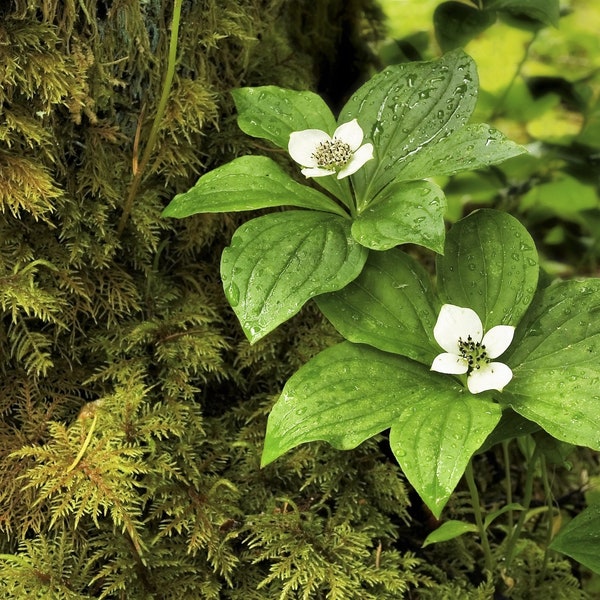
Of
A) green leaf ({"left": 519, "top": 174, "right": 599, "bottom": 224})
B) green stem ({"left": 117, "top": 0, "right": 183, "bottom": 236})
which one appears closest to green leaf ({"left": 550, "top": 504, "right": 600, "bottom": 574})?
green stem ({"left": 117, "top": 0, "right": 183, "bottom": 236})

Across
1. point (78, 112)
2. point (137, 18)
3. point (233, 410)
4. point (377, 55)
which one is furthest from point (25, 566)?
point (377, 55)

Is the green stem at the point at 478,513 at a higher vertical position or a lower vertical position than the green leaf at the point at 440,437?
lower

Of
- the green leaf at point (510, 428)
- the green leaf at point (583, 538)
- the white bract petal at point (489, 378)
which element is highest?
the white bract petal at point (489, 378)

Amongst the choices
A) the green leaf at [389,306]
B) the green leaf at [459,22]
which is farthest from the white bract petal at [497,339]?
the green leaf at [459,22]

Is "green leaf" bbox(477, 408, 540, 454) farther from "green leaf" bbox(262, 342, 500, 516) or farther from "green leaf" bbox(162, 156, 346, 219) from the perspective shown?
"green leaf" bbox(162, 156, 346, 219)

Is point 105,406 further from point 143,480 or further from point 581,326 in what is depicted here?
point 581,326

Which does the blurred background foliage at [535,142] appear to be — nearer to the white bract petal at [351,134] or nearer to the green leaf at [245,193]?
the white bract petal at [351,134]

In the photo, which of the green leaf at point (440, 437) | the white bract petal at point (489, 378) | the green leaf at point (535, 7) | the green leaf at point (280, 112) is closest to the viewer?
the green leaf at point (440, 437)

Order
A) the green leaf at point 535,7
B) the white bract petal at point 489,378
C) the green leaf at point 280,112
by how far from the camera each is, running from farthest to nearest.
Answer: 1. the green leaf at point 535,7
2. the green leaf at point 280,112
3. the white bract petal at point 489,378
